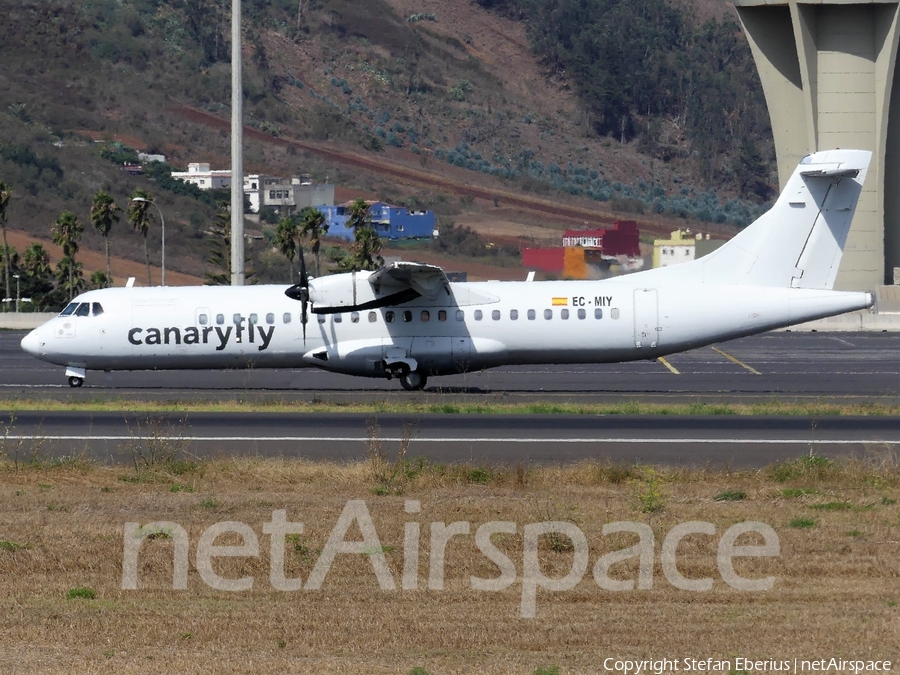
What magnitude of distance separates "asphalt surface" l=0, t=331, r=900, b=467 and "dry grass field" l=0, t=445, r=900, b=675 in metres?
1.83

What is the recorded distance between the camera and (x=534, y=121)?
18625 centimetres

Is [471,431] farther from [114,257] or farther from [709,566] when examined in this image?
[114,257]

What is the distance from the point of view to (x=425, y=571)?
12.6 meters

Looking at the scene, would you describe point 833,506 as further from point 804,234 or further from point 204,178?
point 204,178

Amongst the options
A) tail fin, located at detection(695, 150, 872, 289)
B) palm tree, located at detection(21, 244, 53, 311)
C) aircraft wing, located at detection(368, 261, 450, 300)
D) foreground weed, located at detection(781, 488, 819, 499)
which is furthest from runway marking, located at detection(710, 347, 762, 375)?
palm tree, located at detection(21, 244, 53, 311)

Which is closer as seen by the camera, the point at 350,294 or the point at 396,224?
the point at 350,294

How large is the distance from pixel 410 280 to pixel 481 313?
2.00 m

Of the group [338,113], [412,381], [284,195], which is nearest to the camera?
[412,381]

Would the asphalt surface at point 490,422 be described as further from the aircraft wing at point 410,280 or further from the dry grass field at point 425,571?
the aircraft wing at point 410,280

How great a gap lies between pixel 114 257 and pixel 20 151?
1164 inches

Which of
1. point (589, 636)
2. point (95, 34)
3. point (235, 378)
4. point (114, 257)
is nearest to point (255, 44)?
point (95, 34)

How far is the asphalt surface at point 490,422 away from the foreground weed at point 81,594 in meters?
7.08

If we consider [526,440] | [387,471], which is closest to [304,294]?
[526,440]

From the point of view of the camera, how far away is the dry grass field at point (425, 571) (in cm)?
988
